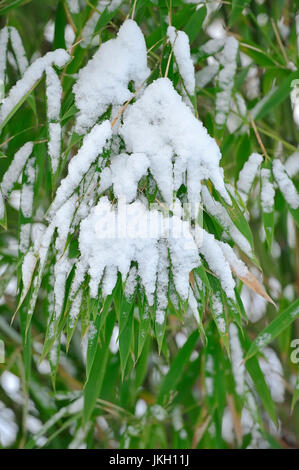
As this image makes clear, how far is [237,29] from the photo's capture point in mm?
1267

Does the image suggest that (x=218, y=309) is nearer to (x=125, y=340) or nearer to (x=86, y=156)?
(x=125, y=340)

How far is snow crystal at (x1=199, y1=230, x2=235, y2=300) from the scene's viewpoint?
60cm

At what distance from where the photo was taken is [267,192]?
79 cm

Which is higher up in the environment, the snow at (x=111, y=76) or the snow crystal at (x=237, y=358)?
the snow at (x=111, y=76)

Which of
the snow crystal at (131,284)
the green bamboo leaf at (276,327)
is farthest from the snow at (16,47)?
the green bamboo leaf at (276,327)

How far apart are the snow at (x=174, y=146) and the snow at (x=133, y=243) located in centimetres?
4

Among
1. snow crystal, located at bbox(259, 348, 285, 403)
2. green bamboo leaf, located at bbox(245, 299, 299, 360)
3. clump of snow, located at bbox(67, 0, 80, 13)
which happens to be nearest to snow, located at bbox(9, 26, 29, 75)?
clump of snow, located at bbox(67, 0, 80, 13)

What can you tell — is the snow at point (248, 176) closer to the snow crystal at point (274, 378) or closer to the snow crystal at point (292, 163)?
the snow crystal at point (292, 163)

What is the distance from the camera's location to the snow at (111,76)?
64 centimetres

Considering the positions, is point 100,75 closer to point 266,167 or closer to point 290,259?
point 266,167

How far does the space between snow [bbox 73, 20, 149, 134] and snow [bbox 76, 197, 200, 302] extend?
14cm

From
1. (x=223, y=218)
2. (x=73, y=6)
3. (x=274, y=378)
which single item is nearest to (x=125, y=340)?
(x=223, y=218)

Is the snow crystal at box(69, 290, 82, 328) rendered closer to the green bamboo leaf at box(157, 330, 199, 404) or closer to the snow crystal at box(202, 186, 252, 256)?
the snow crystal at box(202, 186, 252, 256)

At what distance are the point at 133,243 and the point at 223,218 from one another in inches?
6.3
